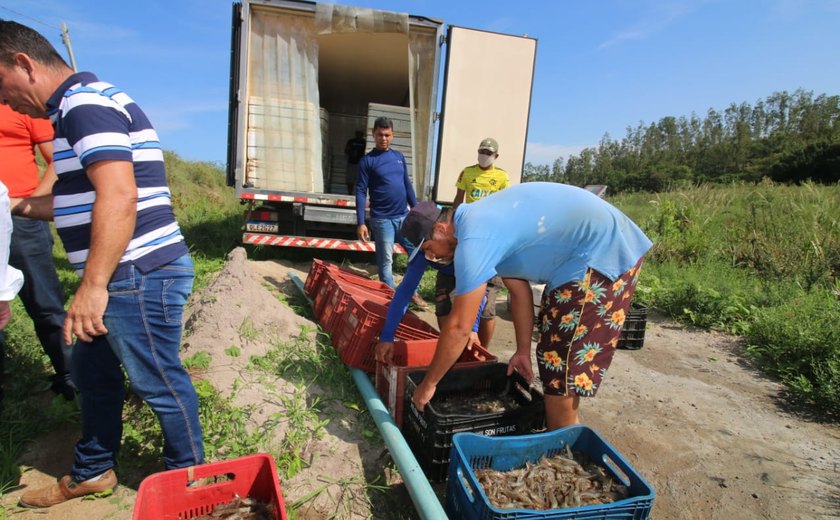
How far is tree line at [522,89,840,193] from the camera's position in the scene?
32.0m

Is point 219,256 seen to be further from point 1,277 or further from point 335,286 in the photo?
point 1,277

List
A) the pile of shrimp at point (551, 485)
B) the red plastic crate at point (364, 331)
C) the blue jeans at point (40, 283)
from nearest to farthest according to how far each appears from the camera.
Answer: the pile of shrimp at point (551, 485)
the blue jeans at point (40, 283)
the red plastic crate at point (364, 331)

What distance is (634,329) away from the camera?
16.6ft

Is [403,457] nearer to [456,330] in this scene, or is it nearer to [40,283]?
[456,330]

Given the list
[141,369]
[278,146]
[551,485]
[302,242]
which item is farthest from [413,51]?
[551,485]

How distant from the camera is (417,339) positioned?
350 cm

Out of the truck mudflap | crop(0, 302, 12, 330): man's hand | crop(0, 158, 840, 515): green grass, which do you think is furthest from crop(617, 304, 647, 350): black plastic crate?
crop(0, 302, 12, 330): man's hand

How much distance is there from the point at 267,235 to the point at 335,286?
2.91 meters

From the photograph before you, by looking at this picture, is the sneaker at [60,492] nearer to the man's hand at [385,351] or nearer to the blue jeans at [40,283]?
the blue jeans at [40,283]

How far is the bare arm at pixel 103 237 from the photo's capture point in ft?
5.70

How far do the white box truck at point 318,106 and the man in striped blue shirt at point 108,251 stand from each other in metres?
4.58

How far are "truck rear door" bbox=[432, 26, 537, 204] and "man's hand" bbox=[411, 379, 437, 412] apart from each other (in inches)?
181

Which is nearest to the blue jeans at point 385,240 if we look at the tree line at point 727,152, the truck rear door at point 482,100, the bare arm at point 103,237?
the truck rear door at point 482,100

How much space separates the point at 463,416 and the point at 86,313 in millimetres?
1749
